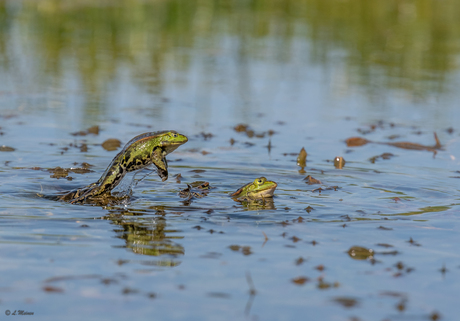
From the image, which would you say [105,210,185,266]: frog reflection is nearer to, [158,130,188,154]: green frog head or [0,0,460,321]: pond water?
[0,0,460,321]: pond water

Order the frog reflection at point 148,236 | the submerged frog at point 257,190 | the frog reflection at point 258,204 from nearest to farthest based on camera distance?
the frog reflection at point 148,236 → the frog reflection at point 258,204 → the submerged frog at point 257,190

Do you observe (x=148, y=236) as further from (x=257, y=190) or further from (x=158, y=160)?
(x=257, y=190)

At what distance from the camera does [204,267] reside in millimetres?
4801

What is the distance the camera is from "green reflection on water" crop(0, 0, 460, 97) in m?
14.4

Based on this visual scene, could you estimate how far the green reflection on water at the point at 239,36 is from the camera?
566 inches

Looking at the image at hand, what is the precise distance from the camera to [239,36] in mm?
18734

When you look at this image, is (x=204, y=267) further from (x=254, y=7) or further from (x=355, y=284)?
→ (x=254, y=7)

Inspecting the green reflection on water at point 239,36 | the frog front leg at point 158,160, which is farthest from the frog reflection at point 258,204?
the green reflection on water at point 239,36

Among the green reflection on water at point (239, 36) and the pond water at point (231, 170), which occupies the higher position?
the green reflection on water at point (239, 36)

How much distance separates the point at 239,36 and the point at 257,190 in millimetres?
12356

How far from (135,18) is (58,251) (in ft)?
51.1

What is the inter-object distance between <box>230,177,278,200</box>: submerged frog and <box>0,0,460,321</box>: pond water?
0.50 ft

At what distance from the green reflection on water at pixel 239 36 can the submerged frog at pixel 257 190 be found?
576 centimetres

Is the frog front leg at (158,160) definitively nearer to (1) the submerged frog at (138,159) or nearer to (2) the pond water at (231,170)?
(1) the submerged frog at (138,159)
